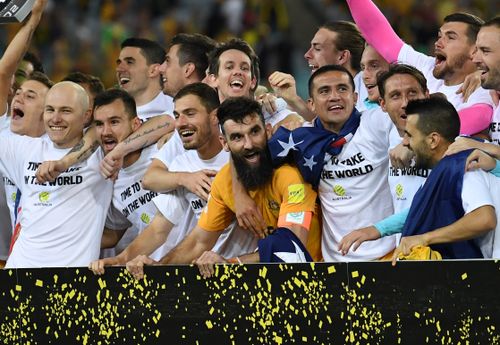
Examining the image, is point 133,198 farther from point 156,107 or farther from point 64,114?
point 156,107

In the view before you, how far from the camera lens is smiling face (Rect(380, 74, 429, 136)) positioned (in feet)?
19.9

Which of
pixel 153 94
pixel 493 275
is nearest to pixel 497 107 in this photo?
pixel 493 275

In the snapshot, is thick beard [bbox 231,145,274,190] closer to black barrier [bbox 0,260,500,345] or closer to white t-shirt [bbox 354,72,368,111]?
black barrier [bbox 0,260,500,345]

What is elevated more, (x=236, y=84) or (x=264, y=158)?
(x=236, y=84)

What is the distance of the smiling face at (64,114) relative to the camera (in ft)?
22.6

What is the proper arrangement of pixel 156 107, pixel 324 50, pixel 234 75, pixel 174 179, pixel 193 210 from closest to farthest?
pixel 174 179 → pixel 193 210 → pixel 234 75 → pixel 324 50 → pixel 156 107

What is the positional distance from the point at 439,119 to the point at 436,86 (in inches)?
41.8

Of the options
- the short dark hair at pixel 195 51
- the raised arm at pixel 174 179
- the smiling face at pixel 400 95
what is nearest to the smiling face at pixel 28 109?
the short dark hair at pixel 195 51

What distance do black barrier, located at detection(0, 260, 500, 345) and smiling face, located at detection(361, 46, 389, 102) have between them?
1.83 m

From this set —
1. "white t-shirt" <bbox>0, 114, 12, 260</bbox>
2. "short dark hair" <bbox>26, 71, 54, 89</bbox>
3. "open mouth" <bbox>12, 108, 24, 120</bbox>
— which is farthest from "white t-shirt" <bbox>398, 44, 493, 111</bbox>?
"white t-shirt" <bbox>0, 114, 12, 260</bbox>

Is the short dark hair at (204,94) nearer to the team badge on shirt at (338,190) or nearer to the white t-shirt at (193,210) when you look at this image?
the white t-shirt at (193,210)

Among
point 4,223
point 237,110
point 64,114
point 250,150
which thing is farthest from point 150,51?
point 250,150

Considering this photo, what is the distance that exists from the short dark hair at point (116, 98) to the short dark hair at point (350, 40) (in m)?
1.30

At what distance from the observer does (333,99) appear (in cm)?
619
